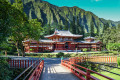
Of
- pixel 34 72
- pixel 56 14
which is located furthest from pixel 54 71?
pixel 56 14

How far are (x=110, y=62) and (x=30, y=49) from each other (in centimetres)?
2759

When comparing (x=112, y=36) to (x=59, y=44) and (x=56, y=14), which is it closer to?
(x=59, y=44)

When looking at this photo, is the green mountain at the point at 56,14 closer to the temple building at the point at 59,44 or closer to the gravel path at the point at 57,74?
the temple building at the point at 59,44

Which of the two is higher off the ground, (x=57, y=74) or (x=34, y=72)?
(x=34, y=72)

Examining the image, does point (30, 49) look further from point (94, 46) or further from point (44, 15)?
point (44, 15)

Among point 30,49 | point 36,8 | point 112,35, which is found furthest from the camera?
point 36,8

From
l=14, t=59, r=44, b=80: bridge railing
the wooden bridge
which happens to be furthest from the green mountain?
l=14, t=59, r=44, b=80: bridge railing

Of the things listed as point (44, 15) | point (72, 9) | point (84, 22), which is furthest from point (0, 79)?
point (72, 9)

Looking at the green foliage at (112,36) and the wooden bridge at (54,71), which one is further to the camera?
the green foliage at (112,36)

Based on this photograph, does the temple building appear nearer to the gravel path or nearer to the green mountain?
the gravel path

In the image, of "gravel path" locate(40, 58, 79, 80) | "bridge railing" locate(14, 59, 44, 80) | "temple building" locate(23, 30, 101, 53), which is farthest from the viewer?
"temple building" locate(23, 30, 101, 53)

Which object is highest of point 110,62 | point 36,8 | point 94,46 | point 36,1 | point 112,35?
point 36,1

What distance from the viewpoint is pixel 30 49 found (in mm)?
37281

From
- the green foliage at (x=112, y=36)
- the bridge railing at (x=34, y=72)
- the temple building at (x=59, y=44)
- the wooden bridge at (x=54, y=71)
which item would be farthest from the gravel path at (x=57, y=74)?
the green foliage at (x=112, y=36)
